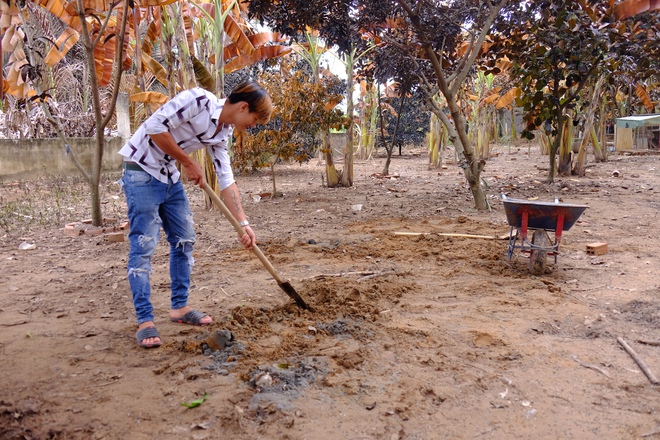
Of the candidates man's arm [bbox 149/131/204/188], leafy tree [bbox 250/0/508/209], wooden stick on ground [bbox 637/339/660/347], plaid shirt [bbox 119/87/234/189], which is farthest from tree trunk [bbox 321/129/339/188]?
wooden stick on ground [bbox 637/339/660/347]

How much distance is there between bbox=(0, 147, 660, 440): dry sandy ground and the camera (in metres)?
2.39

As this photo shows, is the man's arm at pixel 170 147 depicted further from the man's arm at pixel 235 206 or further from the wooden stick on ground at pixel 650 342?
the wooden stick on ground at pixel 650 342

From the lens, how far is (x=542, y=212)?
4.31 metres

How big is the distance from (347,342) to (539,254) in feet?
7.22

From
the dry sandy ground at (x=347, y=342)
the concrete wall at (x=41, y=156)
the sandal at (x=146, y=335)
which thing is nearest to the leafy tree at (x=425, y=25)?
the dry sandy ground at (x=347, y=342)

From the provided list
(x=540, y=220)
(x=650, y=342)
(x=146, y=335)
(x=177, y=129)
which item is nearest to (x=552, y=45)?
(x=540, y=220)

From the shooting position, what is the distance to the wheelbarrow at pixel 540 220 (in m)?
4.23

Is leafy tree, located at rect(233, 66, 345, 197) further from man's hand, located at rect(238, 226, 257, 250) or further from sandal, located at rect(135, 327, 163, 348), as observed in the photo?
sandal, located at rect(135, 327, 163, 348)

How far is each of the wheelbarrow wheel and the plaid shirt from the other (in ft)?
9.00

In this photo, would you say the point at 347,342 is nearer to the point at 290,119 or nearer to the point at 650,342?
the point at 650,342

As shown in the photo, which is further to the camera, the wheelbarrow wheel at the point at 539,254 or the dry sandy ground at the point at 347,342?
the wheelbarrow wheel at the point at 539,254

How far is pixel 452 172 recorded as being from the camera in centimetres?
1387

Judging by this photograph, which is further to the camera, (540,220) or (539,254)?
(539,254)

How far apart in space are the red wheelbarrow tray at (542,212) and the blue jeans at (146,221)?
2.50 m
